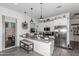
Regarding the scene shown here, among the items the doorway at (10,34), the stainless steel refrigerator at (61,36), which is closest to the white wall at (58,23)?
the stainless steel refrigerator at (61,36)

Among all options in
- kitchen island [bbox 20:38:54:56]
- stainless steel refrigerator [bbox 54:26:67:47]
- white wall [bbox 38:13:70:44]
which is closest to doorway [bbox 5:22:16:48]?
kitchen island [bbox 20:38:54:56]

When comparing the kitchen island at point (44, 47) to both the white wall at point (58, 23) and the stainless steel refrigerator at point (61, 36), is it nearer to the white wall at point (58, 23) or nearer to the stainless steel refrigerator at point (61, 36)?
the stainless steel refrigerator at point (61, 36)

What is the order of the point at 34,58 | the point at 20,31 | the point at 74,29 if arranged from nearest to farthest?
the point at 34,58 → the point at 20,31 → the point at 74,29

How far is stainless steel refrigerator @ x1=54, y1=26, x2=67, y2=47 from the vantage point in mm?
4695

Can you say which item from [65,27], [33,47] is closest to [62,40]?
[65,27]

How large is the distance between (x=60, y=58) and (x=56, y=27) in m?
4.33

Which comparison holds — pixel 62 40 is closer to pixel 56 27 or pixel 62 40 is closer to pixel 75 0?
pixel 56 27

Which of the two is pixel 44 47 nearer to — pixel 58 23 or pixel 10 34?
pixel 58 23

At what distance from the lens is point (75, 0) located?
127cm

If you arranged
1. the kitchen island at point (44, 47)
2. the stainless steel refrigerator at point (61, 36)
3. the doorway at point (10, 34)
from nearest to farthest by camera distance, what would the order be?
the kitchen island at point (44, 47) < the doorway at point (10, 34) < the stainless steel refrigerator at point (61, 36)

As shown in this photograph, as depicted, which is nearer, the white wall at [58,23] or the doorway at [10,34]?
the doorway at [10,34]

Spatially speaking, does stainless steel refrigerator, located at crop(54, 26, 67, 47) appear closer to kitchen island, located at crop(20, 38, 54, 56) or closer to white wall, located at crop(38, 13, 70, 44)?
white wall, located at crop(38, 13, 70, 44)

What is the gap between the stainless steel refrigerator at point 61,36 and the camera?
4695 mm

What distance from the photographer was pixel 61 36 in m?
4.84
